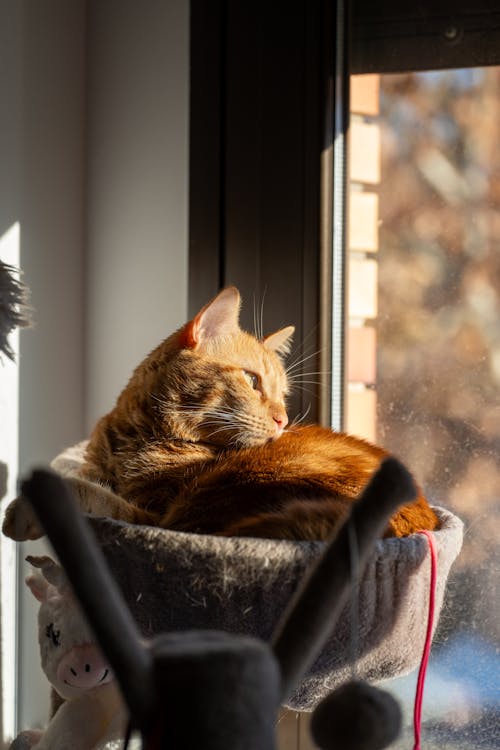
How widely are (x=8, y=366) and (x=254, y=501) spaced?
0.60m

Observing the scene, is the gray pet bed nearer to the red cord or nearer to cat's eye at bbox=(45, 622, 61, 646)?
the red cord

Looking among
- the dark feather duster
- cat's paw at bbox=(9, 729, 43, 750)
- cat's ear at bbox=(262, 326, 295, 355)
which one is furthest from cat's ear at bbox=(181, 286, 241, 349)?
cat's paw at bbox=(9, 729, 43, 750)

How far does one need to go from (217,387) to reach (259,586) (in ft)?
1.11

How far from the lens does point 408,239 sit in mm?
1380

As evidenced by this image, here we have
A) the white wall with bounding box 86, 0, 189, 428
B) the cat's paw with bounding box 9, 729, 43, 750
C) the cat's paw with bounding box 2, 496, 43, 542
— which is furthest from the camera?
the white wall with bounding box 86, 0, 189, 428

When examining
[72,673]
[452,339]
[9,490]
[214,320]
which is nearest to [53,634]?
[72,673]

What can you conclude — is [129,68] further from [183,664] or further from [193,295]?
[183,664]

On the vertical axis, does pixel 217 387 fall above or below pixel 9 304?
below

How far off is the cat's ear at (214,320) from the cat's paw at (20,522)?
0.32 metres

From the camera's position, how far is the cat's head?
3.58 ft

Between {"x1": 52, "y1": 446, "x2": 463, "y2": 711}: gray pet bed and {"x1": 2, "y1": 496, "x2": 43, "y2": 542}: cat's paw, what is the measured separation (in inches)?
4.0

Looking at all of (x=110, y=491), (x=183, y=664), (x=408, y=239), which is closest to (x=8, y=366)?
(x=110, y=491)

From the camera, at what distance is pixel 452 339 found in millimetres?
1339

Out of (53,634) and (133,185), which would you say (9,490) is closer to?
(53,634)
